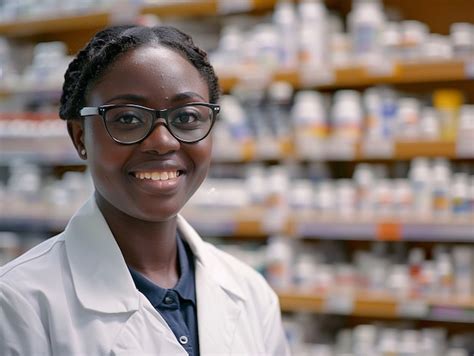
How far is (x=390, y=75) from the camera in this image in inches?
120

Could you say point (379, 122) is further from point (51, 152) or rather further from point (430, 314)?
point (51, 152)

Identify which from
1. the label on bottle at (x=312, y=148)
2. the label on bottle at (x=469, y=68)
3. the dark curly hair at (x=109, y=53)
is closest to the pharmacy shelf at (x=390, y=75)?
the label on bottle at (x=469, y=68)

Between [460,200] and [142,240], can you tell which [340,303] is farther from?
[142,240]

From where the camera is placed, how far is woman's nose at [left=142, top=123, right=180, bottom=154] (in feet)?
3.46

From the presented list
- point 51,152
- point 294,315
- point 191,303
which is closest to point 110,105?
point 191,303

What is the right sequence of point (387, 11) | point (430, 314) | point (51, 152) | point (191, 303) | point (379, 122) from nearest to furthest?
point (191, 303) → point (430, 314) → point (379, 122) → point (387, 11) → point (51, 152)

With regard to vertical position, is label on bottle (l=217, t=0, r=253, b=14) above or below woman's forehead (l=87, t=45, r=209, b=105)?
above

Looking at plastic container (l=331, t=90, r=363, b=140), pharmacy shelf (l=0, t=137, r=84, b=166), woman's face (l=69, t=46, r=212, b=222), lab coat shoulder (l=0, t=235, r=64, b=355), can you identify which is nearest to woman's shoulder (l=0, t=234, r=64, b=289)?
lab coat shoulder (l=0, t=235, r=64, b=355)

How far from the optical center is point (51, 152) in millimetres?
3797

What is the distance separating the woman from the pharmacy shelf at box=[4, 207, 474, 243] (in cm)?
188

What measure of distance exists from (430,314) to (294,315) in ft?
2.27

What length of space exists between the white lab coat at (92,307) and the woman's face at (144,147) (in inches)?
3.4

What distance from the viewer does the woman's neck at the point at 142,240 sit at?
114cm

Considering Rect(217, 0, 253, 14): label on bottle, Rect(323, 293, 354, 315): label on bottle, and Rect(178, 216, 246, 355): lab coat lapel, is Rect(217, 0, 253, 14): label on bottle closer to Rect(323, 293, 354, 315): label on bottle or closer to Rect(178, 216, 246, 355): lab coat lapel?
Rect(323, 293, 354, 315): label on bottle
